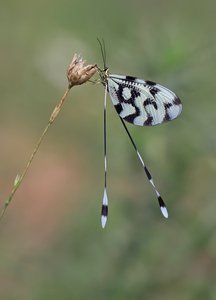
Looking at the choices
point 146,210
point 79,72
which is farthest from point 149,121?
point 146,210

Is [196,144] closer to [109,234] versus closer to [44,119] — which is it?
[109,234]

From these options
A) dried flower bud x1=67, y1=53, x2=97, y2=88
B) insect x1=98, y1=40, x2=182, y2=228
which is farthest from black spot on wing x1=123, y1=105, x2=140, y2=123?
dried flower bud x1=67, y1=53, x2=97, y2=88

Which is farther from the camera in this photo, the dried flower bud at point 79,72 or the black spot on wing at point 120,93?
the black spot on wing at point 120,93

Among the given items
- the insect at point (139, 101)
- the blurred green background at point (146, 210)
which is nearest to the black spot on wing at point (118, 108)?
the insect at point (139, 101)

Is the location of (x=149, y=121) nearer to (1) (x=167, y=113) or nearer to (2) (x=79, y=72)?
(1) (x=167, y=113)

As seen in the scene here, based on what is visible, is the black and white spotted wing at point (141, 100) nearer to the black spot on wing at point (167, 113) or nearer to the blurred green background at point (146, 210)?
the black spot on wing at point (167, 113)

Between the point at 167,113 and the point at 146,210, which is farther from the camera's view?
the point at 146,210

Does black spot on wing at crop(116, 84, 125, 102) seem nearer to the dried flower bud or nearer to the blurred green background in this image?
the dried flower bud
